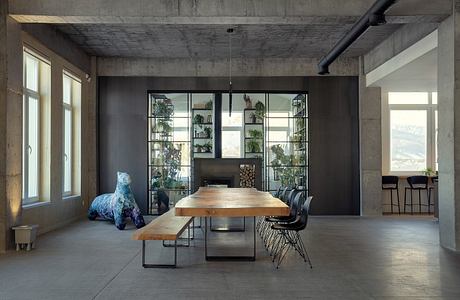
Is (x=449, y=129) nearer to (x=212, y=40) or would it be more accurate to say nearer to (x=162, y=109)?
(x=212, y=40)

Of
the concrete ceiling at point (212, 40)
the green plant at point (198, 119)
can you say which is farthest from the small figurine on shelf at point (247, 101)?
the green plant at point (198, 119)

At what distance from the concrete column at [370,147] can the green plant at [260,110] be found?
2.42m

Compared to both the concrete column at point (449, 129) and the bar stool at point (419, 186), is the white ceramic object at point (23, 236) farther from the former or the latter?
the bar stool at point (419, 186)

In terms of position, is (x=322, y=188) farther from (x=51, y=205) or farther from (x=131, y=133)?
(x=51, y=205)

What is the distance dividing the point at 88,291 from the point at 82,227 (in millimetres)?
5188

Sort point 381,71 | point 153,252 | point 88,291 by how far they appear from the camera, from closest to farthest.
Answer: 1. point 88,291
2. point 153,252
3. point 381,71

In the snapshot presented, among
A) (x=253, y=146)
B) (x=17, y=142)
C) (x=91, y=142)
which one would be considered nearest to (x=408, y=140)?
(x=253, y=146)

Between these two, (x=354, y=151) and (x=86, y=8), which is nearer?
(x=86, y=8)

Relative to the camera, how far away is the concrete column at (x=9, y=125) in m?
7.19

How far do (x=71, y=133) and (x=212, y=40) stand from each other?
149 inches

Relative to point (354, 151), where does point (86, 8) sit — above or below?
above

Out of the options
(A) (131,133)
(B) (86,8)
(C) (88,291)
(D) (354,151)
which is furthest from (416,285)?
(A) (131,133)

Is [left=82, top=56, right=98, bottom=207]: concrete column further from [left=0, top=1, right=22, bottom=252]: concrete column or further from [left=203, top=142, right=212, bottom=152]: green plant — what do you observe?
[left=0, top=1, right=22, bottom=252]: concrete column

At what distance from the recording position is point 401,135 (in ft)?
45.0
